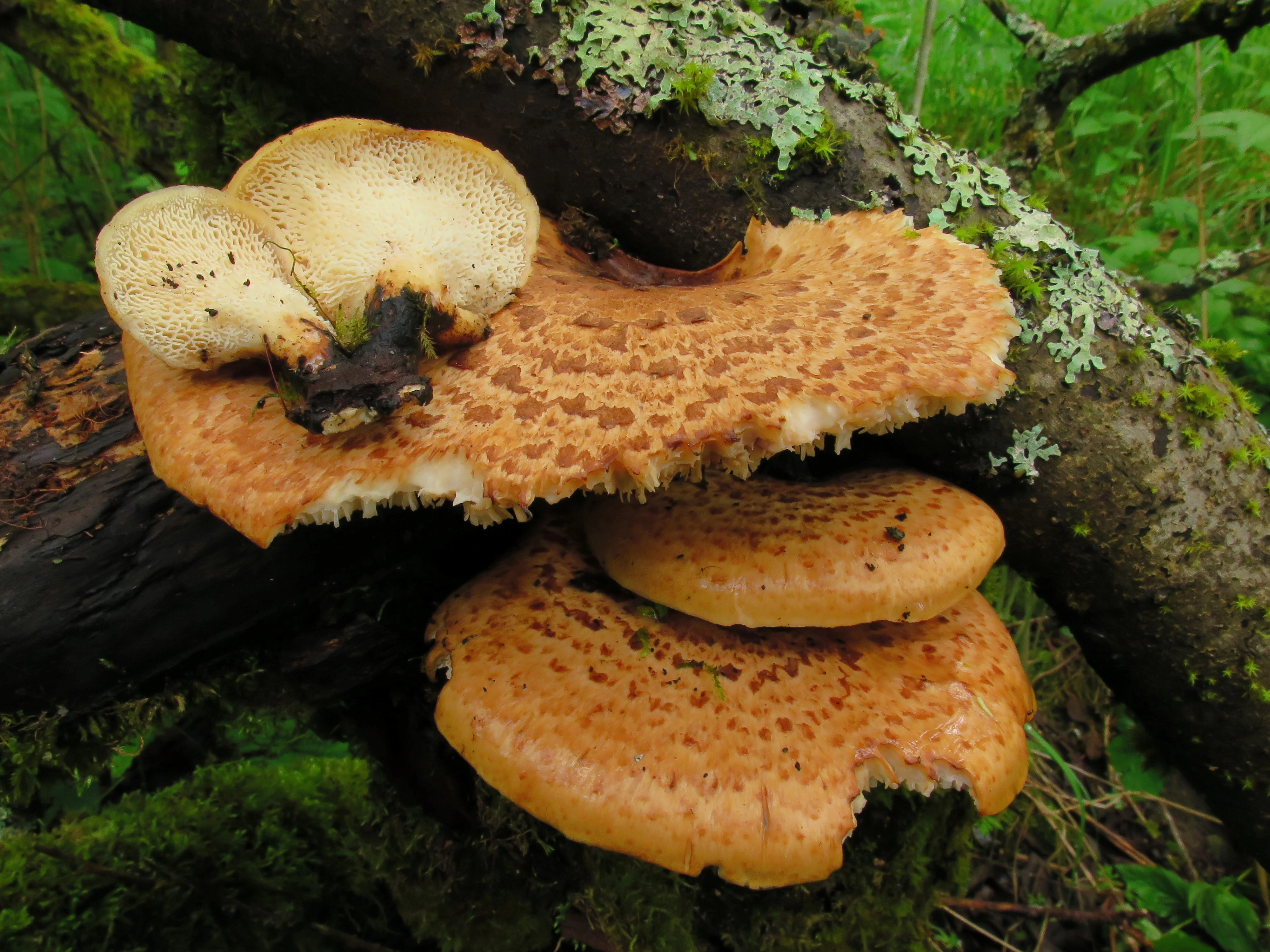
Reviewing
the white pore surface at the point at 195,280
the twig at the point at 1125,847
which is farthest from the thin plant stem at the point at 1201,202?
the white pore surface at the point at 195,280

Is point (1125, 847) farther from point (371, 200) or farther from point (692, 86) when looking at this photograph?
point (371, 200)

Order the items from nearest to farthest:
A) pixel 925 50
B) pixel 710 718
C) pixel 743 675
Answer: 1. pixel 710 718
2. pixel 743 675
3. pixel 925 50

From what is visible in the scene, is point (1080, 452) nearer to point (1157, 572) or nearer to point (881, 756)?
point (1157, 572)

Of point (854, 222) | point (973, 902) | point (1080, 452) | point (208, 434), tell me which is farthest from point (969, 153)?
point (973, 902)

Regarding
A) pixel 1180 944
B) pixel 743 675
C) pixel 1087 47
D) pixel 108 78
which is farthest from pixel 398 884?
pixel 108 78

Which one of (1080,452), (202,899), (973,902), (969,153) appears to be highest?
(969,153)

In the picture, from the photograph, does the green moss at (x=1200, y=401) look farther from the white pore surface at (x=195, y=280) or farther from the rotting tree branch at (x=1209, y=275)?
the white pore surface at (x=195, y=280)
